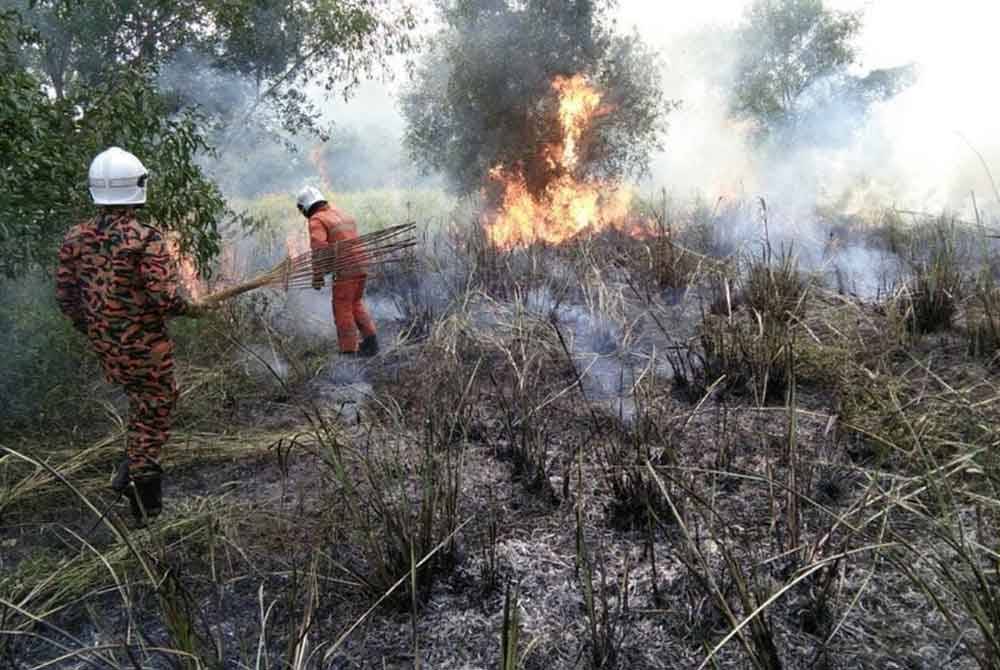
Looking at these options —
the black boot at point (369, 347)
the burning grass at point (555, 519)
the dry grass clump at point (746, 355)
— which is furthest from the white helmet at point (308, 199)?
the dry grass clump at point (746, 355)

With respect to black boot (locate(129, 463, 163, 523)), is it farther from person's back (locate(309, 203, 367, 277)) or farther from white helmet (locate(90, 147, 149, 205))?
person's back (locate(309, 203, 367, 277))

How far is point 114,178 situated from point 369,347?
3070 mm

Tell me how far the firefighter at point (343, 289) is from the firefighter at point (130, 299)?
2.64 metres

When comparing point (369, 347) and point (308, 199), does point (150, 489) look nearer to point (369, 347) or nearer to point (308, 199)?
point (369, 347)

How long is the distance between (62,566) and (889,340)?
449cm

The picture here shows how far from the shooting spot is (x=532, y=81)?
10.9 metres

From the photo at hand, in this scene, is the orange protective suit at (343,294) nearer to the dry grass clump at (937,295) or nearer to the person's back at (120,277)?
the person's back at (120,277)

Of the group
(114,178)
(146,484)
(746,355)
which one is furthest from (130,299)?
(746,355)

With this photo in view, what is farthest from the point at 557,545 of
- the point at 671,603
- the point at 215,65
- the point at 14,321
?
the point at 215,65

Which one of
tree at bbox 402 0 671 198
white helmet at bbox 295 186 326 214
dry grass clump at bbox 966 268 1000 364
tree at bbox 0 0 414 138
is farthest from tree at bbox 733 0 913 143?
white helmet at bbox 295 186 326 214

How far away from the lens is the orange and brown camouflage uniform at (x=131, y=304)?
3064mm

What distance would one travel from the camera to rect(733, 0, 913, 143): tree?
17188mm

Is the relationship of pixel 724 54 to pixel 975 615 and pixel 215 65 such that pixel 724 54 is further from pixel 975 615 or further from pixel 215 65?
pixel 975 615

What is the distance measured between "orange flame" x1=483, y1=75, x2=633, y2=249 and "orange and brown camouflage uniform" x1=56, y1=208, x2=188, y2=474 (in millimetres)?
7947
